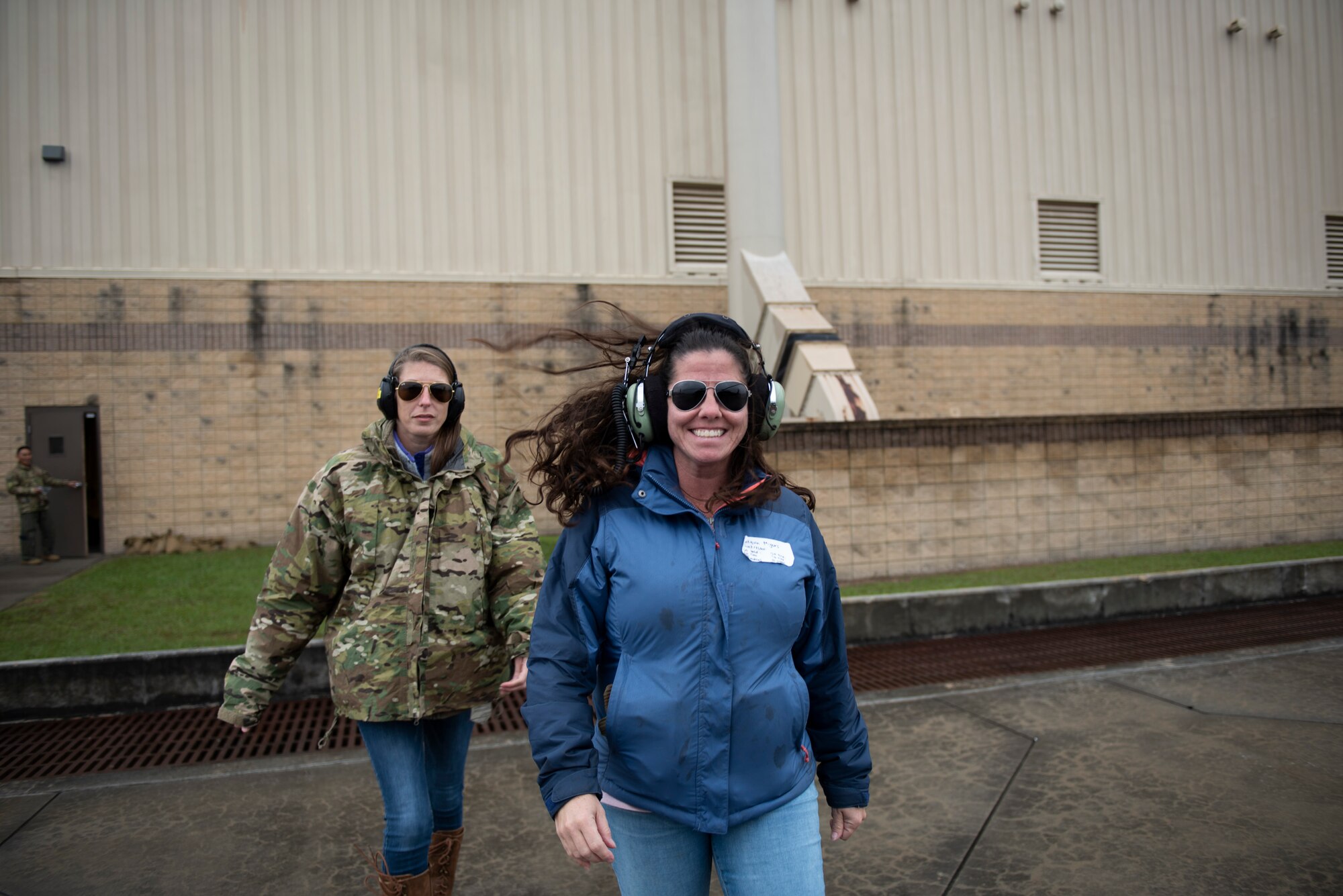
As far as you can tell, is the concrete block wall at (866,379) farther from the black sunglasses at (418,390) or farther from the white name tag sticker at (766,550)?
the white name tag sticker at (766,550)

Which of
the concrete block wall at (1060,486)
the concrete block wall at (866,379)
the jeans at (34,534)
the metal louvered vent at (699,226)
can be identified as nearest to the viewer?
the concrete block wall at (1060,486)

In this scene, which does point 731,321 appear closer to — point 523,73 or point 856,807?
point 856,807

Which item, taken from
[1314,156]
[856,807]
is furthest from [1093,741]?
[1314,156]

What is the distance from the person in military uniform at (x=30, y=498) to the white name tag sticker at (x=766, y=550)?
11.9 meters

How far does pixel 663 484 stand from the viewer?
78.3 inches

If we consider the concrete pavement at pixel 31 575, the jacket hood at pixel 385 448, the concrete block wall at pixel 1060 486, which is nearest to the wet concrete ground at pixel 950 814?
the jacket hood at pixel 385 448

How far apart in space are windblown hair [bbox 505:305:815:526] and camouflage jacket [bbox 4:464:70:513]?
36.8ft

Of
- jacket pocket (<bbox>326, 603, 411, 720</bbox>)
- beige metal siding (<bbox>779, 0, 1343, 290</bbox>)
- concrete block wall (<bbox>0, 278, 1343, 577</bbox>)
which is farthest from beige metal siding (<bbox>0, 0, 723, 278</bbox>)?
jacket pocket (<bbox>326, 603, 411, 720</bbox>)

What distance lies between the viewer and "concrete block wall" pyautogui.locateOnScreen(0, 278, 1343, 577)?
8898 mm

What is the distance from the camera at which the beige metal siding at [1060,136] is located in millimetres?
14078

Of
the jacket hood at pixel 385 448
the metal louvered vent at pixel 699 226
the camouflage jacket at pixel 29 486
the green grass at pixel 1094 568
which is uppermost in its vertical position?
the metal louvered vent at pixel 699 226

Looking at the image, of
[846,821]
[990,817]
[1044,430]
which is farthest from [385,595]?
[1044,430]

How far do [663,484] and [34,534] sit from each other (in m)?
12.0

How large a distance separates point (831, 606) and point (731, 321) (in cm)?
78
